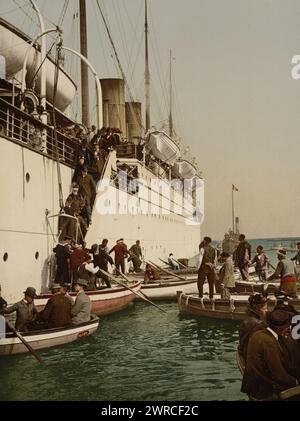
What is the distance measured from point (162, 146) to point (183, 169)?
10035 mm

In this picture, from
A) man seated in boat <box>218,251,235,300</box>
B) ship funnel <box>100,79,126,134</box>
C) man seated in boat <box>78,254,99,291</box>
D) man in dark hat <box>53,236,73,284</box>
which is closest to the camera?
man seated in boat <box>218,251,235,300</box>

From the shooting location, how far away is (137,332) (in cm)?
1638

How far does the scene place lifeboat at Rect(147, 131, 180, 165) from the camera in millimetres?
42000

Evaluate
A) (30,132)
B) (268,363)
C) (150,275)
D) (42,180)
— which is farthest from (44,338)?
(150,275)

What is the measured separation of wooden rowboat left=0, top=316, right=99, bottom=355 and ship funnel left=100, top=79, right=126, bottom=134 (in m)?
32.1

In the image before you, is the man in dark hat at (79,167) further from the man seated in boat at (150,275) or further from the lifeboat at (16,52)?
the man seated in boat at (150,275)

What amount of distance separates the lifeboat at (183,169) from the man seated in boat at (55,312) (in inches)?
1536

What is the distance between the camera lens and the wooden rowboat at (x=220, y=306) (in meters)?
17.1

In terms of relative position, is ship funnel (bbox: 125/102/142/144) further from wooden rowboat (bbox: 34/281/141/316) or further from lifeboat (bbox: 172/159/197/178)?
wooden rowboat (bbox: 34/281/141/316)

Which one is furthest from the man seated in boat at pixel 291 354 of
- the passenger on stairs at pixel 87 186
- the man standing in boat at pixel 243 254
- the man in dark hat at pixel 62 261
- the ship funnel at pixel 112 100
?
the ship funnel at pixel 112 100

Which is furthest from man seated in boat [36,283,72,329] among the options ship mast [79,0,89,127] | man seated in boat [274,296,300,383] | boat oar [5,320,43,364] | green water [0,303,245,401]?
ship mast [79,0,89,127]

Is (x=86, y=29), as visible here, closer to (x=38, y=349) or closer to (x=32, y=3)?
(x=32, y=3)
